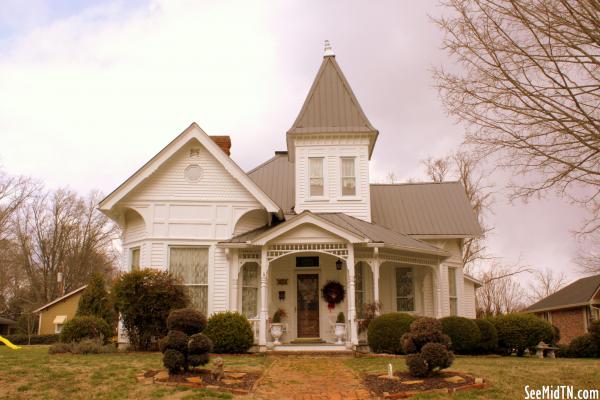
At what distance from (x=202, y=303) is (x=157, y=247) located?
90.2 inches

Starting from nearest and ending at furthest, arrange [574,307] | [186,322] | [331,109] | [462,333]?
1. [186,322]
2. [462,333]
3. [331,109]
4. [574,307]

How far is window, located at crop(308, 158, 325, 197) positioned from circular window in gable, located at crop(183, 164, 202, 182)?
4368 millimetres

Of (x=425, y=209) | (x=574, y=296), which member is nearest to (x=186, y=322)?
(x=425, y=209)

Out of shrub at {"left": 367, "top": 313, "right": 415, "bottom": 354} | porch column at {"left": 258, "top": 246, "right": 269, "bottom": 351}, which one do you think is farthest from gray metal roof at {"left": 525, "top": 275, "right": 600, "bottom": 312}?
porch column at {"left": 258, "top": 246, "right": 269, "bottom": 351}

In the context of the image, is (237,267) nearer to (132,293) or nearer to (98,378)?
(132,293)

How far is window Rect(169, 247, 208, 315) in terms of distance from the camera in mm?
18156

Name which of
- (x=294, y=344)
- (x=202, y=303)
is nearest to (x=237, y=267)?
(x=202, y=303)

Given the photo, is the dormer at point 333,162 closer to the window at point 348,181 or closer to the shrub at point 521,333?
the window at point 348,181

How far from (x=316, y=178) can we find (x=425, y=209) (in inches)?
201

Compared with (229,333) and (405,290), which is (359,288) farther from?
(229,333)

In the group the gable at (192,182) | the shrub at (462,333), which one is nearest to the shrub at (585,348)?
the shrub at (462,333)

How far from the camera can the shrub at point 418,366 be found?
411 inches

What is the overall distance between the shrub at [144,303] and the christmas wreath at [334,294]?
5021mm

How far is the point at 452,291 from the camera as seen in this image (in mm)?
22281
